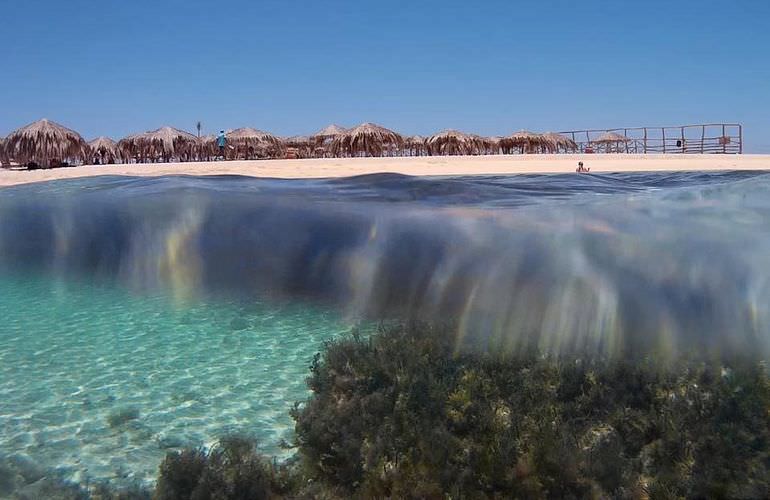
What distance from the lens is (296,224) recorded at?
9953 mm

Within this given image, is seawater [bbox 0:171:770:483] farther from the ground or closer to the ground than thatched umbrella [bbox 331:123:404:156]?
closer to the ground

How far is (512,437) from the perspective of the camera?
4.45 metres

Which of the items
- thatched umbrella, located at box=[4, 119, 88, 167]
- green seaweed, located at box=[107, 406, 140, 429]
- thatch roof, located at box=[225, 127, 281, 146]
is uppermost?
thatch roof, located at box=[225, 127, 281, 146]

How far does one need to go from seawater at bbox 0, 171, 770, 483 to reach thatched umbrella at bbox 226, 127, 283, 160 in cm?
2378

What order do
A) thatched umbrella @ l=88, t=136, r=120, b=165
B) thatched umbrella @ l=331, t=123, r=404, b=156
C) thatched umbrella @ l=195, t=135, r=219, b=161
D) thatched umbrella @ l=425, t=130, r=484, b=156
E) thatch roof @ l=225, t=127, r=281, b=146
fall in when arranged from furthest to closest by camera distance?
thatched umbrella @ l=425, t=130, r=484, b=156, thatch roof @ l=225, t=127, r=281, b=146, thatched umbrella @ l=195, t=135, r=219, b=161, thatched umbrella @ l=88, t=136, r=120, b=165, thatched umbrella @ l=331, t=123, r=404, b=156

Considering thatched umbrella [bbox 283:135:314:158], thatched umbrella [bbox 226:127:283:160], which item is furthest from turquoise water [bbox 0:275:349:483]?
thatched umbrella [bbox 283:135:314:158]

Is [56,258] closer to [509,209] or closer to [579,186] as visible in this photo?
[509,209]

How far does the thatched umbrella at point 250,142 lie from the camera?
36.7 metres

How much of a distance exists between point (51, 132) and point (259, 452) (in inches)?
1112

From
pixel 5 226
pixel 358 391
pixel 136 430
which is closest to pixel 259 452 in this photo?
pixel 358 391

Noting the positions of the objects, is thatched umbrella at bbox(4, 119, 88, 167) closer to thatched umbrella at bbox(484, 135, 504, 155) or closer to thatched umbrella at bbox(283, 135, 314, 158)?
thatched umbrella at bbox(283, 135, 314, 158)

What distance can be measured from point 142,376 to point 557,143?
38.5 m

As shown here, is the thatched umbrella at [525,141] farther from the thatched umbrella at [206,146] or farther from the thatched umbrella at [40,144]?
the thatched umbrella at [40,144]

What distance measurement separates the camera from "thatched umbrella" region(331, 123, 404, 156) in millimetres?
33531
